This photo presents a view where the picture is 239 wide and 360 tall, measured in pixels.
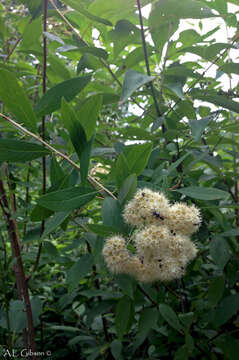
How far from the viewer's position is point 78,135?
1092 millimetres

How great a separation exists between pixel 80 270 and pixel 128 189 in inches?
16.0

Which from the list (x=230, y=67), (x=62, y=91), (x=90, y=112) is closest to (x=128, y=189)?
(x=90, y=112)

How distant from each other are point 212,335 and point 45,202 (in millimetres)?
1191

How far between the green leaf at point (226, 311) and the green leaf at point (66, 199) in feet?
3.01

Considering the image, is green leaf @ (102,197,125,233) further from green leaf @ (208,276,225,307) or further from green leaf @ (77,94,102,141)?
green leaf @ (208,276,225,307)

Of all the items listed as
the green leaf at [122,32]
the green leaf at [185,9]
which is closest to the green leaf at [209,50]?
the green leaf at [185,9]

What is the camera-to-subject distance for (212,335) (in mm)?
1643

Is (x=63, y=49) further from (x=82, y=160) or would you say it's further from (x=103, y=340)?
(x=103, y=340)

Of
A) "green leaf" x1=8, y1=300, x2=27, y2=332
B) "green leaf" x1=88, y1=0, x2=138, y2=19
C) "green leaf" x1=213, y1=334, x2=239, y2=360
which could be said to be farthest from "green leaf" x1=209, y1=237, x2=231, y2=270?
"green leaf" x1=88, y1=0, x2=138, y2=19

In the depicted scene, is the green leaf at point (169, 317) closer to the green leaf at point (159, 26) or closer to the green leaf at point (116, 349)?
the green leaf at point (116, 349)

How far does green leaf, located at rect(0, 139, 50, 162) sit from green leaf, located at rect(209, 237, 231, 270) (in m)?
0.83

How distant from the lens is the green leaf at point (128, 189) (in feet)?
3.51

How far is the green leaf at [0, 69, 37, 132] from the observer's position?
1.04 meters

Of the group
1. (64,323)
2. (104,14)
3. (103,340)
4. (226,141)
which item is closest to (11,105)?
(104,14)
